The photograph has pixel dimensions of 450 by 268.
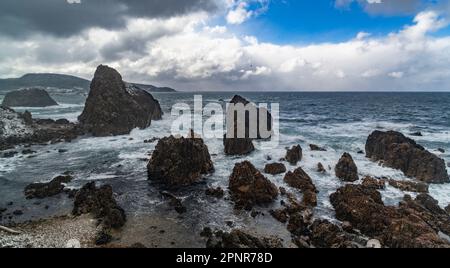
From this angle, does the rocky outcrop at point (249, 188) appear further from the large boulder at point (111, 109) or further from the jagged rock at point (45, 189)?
the large boulder at point (111, 109)

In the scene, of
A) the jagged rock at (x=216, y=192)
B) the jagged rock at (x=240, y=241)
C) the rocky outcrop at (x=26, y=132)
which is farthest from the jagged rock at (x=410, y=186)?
the rocky outcrop at (x=26, y=132)

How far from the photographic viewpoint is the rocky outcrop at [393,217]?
62.0 ft

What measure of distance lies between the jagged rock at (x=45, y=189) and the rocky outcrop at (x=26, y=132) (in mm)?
20995

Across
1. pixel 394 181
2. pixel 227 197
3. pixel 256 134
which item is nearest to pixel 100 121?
pixel 256 134

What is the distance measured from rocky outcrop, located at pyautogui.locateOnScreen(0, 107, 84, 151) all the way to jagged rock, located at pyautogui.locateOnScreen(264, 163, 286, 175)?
109ft

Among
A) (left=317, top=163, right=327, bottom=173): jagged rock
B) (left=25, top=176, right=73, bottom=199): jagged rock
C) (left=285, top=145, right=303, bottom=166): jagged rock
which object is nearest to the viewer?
(left=25, top=176, right=73, bottom=199): jagged rock

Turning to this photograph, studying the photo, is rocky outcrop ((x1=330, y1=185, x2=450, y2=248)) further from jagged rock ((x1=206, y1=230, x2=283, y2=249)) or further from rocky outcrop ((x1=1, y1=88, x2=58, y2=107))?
rocky outcrop ((x1=1, y1=88, x2=58, y2=107))

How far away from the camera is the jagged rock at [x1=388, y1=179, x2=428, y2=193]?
27.5 metres

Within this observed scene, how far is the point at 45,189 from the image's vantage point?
88.7 feet

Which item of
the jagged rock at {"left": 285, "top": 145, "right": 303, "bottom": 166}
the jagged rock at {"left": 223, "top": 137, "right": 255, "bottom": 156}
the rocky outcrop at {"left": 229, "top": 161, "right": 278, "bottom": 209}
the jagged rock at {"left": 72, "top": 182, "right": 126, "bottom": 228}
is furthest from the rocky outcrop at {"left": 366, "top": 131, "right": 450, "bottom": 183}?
the jagged rock at {"left": 72, "top": 182, "right": 126, "bottom": 228}

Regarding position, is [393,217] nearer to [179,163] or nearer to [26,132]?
[179,163]

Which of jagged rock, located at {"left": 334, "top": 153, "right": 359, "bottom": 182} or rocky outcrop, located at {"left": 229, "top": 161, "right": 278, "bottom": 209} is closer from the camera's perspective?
rocky outcrop, located at {"left": 229, "top": 161, "right": 278, "bottom": 209}

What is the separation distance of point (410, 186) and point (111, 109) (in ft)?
157

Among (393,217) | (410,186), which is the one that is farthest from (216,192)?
(410,186)
